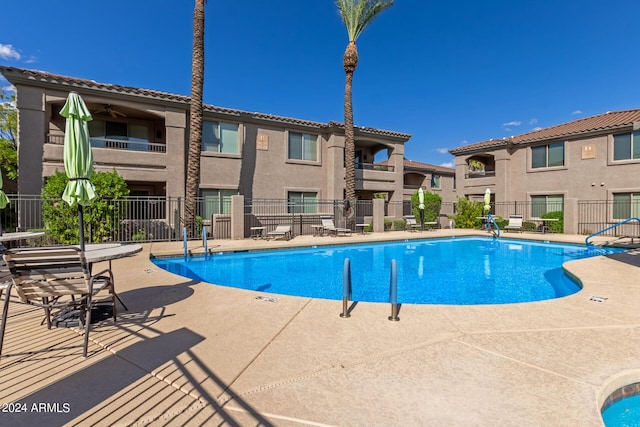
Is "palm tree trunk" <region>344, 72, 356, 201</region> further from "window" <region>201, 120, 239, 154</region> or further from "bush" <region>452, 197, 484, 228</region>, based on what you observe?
"bush" <region>452, 197, 484, 228</region>

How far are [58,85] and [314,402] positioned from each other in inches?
703

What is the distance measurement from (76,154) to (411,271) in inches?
366

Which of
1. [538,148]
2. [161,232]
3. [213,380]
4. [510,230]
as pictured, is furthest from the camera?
[538,148]

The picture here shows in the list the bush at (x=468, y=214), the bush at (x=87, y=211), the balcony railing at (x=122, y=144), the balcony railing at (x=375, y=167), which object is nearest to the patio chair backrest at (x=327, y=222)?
the balcony railing at (x=375, y=167)

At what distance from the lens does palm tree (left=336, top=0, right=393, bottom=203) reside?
1986cm

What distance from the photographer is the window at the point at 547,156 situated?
Result: 22047 millimetres

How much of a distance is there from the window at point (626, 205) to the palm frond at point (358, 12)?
18.8 metres

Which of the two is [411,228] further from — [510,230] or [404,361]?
[404,361]

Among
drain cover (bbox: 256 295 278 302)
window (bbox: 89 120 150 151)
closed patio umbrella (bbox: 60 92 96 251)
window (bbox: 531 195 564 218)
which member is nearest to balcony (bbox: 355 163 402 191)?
window (bbox: 531 195 564 218)

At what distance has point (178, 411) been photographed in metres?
2.38

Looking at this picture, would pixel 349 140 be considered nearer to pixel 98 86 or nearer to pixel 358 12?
pixel 358 12

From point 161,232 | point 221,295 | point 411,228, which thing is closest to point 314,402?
point 221,295

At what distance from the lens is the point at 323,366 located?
10.0ft

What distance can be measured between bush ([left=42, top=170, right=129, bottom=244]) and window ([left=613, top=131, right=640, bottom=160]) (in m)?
27.6
